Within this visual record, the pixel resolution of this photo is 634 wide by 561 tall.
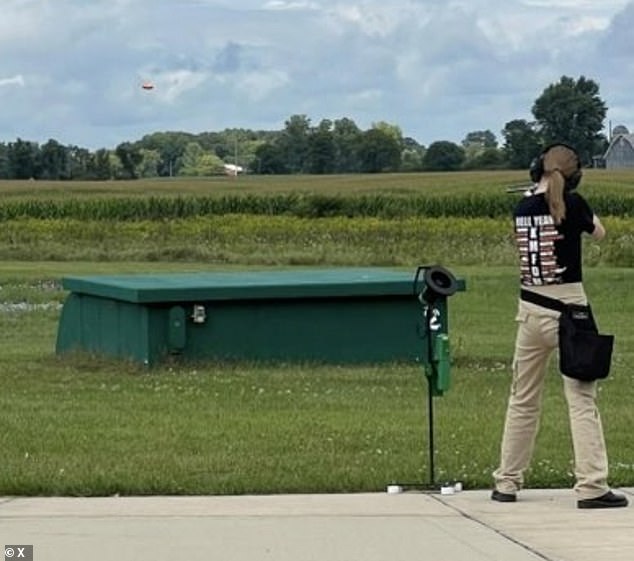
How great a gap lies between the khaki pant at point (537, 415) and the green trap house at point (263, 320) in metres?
5.98

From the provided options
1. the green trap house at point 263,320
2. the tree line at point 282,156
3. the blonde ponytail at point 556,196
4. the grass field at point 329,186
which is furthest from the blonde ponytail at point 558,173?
the tree line at point 282,156

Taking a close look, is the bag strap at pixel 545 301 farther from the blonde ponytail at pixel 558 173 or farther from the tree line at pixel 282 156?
the tree line at pixel 282 156

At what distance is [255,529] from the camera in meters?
7.85

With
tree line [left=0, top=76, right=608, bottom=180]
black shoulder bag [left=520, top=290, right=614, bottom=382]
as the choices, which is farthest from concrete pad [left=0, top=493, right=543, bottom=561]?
tree line [left=0, top=76, right=608, bottom=180]

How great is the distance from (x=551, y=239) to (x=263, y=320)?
7217mm

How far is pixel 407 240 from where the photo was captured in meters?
45.4

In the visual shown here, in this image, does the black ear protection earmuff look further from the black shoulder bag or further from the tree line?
the tree line

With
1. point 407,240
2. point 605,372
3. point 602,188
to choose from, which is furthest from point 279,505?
point 602,188

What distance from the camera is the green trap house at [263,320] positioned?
15.0m

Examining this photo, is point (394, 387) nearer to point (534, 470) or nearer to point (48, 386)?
point (48, 386)

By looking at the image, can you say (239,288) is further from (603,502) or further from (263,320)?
(603,502)

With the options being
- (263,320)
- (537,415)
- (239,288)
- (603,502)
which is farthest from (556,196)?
(263,320)

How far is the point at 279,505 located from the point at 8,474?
5.95ft

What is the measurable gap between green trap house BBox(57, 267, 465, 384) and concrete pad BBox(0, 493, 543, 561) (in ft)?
20.4
